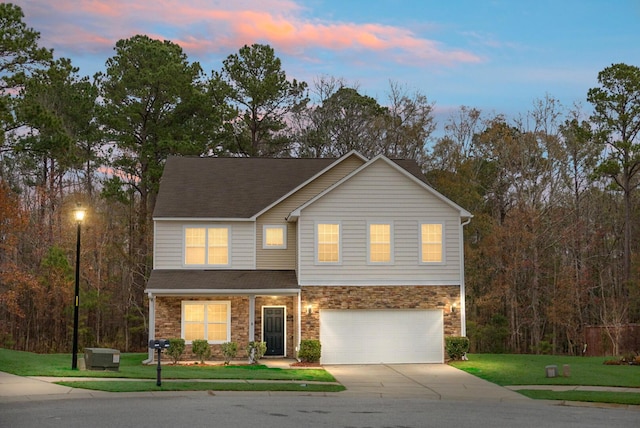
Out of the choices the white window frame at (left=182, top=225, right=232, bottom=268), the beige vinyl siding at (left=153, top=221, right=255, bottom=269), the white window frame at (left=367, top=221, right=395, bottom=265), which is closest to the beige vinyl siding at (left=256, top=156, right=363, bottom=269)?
the beige vinyl siding at (left=153, top=221, right=255, bottom=269)

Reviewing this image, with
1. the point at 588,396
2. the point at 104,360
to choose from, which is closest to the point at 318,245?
the point at 104,360

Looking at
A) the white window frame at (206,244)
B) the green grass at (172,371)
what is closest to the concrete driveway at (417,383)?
the green grass at (172,371)

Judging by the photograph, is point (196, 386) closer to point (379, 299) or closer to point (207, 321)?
point (207, 321)

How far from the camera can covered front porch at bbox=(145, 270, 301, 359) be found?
2997cm

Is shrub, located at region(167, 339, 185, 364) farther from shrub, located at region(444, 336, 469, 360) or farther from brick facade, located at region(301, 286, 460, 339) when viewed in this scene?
shrub, located at region(444, 336, 469, 360)

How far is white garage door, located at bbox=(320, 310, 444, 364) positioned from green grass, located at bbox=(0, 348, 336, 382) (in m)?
3.16

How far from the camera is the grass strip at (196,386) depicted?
790 inches

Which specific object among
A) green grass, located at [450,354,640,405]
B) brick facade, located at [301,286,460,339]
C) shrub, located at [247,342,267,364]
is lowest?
green grass, located at [450,354,640,405]

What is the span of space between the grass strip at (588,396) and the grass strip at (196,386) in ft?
16.7

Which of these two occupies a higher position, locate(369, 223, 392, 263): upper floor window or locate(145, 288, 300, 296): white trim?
locate(369, 223, 392, 263): upper floor window

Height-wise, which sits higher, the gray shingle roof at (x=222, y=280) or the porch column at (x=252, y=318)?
the gray shingle roof at (x=222, y=280)

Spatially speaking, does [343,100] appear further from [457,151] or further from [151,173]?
[151,173]

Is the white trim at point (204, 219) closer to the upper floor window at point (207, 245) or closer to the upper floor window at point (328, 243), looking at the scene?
the upper floor window at point (207, 245)

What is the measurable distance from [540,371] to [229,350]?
36.0ft
